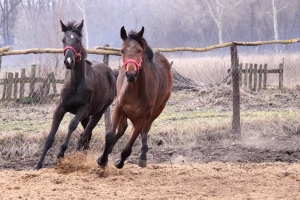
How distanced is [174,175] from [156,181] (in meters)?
0.55

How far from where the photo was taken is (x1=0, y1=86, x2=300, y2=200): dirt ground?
6.23 meters

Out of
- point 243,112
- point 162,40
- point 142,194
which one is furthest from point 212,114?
point 162,40

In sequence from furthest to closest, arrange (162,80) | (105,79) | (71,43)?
(105,79)
(162,80)
(71,43)

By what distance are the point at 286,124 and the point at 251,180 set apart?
480cm

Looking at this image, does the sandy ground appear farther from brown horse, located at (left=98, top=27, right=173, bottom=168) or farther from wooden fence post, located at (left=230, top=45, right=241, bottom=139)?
wooden fence post, located at (left=230, top=45, right=241, bottom=139)

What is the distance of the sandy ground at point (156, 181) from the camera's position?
6152 mm

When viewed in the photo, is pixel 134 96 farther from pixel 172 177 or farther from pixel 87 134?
pixel 87 134

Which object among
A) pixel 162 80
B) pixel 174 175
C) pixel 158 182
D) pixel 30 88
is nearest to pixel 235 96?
pixel 162 80

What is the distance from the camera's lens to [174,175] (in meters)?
7.69

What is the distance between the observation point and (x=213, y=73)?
1570 centimetres

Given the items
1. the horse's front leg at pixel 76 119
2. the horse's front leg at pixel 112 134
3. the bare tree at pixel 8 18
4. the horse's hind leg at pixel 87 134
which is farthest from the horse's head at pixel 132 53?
the bare tree at pixel 8 18

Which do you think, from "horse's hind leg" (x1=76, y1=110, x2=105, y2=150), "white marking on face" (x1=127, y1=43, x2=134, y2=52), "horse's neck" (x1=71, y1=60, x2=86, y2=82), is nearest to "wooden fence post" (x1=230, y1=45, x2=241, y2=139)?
"horse's hind leg" (x1=76, y1=110, x2=105, y2=150)

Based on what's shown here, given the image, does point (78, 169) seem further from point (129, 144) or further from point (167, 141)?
point (167, 141)

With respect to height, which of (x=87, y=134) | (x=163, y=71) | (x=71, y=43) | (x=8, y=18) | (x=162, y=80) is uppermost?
(x=8, y=18)
